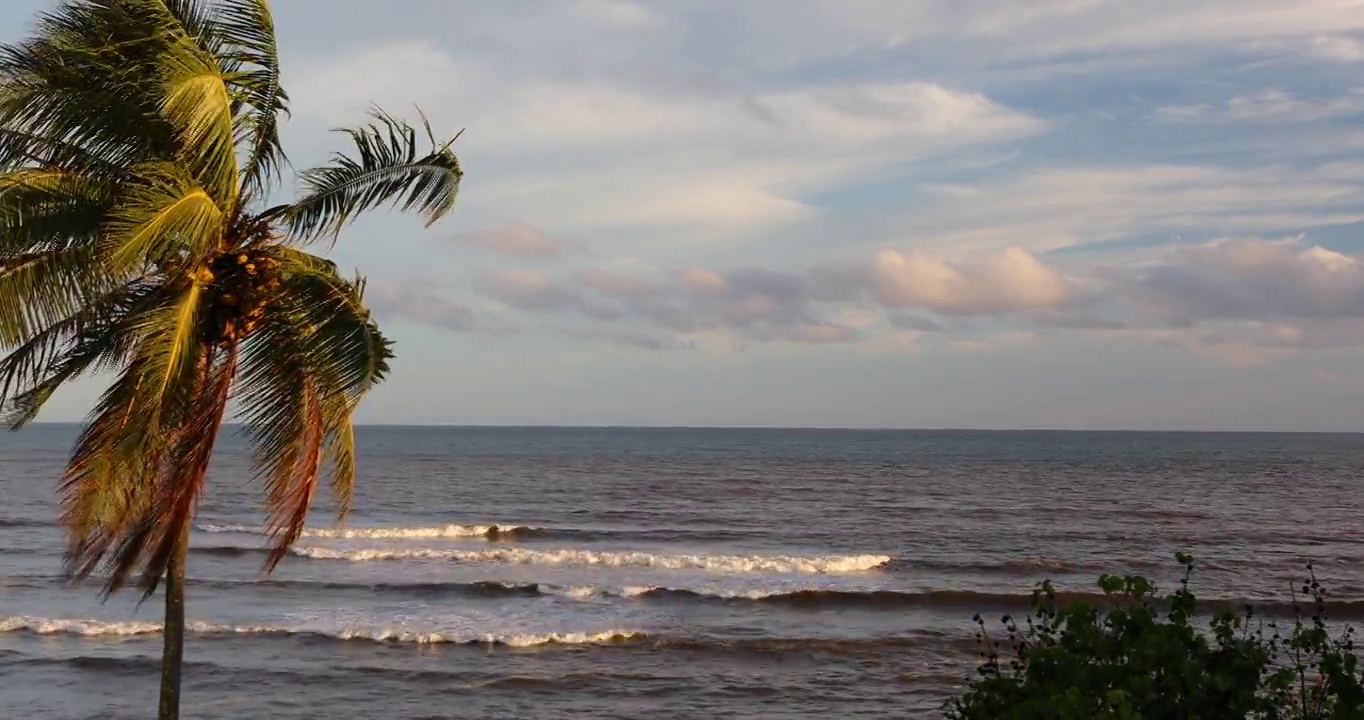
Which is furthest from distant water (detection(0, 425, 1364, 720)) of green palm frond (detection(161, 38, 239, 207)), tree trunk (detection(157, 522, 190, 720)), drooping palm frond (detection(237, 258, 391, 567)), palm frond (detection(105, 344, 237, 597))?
green palm frond (detection(161, 38, 239, 207))

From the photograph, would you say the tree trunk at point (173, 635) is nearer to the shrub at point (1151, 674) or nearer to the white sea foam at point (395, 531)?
the shrub at point (1151, 674)

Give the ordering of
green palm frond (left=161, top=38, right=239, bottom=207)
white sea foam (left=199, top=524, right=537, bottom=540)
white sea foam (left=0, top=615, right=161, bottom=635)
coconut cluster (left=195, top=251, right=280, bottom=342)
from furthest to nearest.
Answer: white sea foam (left=199, top=524, right=537, bottom=540), white sea foam (left=0, top=615, right=161, bottom=635), coconut cluster (left=195, top=251, right=280, bottom=342), green palm frond (left=161, top=38, right=239, bottom=207)

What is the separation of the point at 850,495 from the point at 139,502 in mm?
52114

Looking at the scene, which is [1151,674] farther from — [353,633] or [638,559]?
[638,559]

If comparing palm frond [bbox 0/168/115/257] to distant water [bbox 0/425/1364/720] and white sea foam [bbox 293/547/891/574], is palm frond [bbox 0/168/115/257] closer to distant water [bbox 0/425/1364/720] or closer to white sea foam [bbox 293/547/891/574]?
distant water [bbox 0/425/1364/720]

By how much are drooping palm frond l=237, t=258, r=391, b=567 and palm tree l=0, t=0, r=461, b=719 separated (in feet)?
0.05

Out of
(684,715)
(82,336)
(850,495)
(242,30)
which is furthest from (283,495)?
(850,495)

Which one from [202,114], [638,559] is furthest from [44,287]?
[638,559]

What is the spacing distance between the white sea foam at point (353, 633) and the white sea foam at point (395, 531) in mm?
14131

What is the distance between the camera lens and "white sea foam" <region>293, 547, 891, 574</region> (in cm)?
3128

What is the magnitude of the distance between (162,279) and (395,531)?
3216cm

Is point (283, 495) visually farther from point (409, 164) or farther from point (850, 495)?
point (850, 495)

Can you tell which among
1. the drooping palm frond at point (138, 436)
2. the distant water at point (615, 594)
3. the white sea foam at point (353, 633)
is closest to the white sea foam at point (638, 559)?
the distant water at point (615, 594)

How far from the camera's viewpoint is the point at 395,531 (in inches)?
1545
